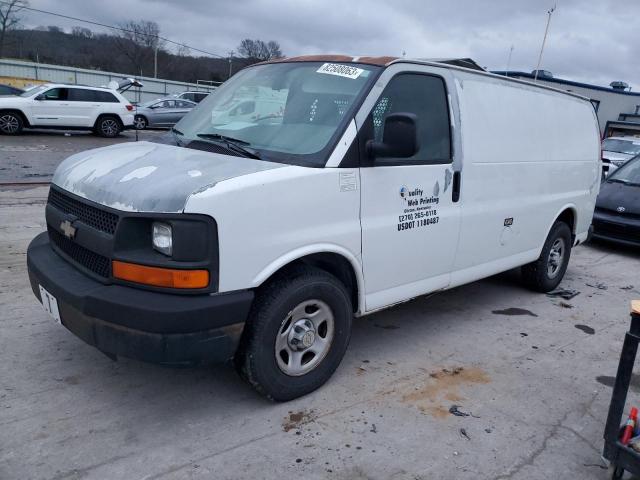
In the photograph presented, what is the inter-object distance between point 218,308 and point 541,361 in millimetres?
2683

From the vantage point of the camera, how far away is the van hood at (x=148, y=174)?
2.71 meters

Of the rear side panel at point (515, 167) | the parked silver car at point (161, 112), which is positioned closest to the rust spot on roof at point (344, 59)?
the rear side panel at point (515, 167)

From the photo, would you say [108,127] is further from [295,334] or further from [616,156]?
[295,334]

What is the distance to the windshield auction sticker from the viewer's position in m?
3.52

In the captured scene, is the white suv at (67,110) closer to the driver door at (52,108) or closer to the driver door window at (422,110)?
the driver door at (52,108)

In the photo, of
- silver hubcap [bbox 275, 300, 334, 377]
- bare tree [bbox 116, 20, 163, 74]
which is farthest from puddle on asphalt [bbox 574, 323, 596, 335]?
bare tree [bbox 116, 20, 163, 74]

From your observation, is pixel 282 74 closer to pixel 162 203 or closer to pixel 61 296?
pixel 162 203

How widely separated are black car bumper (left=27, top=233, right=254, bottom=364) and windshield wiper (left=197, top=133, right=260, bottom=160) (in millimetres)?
886

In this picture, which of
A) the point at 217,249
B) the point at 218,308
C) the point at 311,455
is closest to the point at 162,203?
the point at 217,249

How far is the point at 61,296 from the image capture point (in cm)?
291

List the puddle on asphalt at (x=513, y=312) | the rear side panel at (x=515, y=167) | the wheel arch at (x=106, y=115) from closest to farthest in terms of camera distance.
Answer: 1. the rear side panel at (x=515, y=167)
2. the puddle on asphalt at (x=513, y=312)
3. the wheel arch at (x=106, y=115)

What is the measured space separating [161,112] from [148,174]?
20.1 metres

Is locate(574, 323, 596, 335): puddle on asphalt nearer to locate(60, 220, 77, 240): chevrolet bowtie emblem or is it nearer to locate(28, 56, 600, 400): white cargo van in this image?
locate(28, 56, 600, 400): white cargo van

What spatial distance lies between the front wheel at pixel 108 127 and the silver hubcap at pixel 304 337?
16.8 meters
